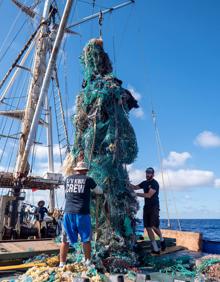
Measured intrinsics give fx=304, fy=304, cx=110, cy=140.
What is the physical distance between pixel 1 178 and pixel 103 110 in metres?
10.3

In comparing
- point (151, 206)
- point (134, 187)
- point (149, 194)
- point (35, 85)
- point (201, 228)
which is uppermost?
point (35, 85)

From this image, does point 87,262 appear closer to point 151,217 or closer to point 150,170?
point 151,217

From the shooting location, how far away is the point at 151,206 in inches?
269

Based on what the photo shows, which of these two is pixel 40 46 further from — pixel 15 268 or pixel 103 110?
pixel 15 268

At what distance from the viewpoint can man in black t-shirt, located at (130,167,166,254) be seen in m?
6.74

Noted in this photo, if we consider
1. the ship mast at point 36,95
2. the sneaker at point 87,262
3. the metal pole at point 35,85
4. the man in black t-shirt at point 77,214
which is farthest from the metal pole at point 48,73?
the sneaker at point 87,262

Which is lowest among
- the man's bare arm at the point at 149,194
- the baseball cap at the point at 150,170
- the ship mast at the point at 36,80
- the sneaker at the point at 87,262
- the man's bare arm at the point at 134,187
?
the sneaker at the point at 87,262

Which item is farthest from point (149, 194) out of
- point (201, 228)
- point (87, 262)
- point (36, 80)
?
point (201, 228)

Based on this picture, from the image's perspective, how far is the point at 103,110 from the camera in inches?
262

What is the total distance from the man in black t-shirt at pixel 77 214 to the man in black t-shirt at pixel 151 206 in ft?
5.74

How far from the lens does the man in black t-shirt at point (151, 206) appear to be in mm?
6738

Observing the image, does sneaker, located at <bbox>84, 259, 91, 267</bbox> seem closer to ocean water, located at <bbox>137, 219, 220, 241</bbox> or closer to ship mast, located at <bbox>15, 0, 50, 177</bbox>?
ocean water, located at <bbox>137, 219, 220, 241</bbox>

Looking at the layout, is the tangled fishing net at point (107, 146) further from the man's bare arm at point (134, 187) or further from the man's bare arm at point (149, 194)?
the man's bare arm at point (149, 194)

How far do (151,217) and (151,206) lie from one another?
0.24 meters
